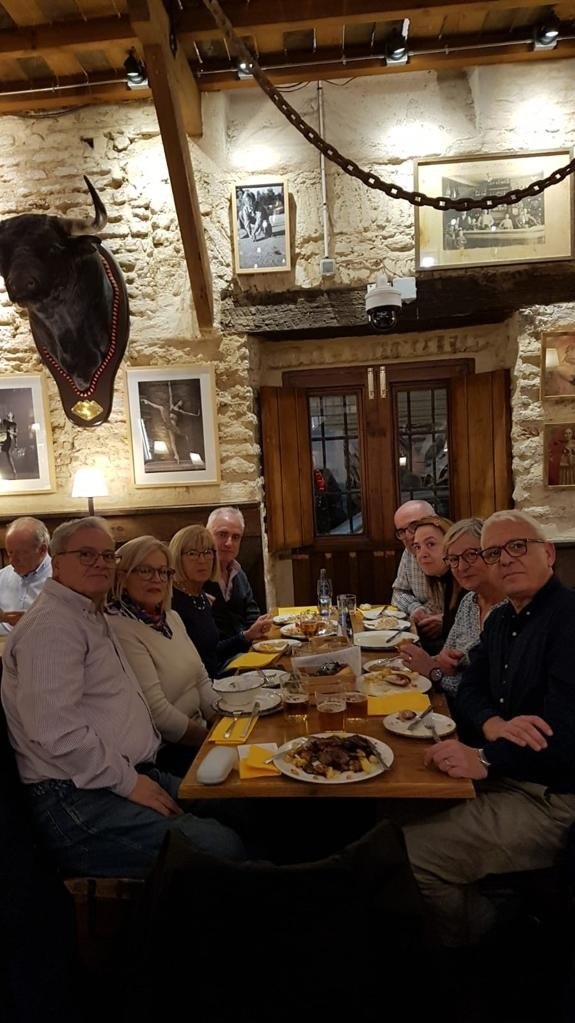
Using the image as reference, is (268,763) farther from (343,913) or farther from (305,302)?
(305,302)

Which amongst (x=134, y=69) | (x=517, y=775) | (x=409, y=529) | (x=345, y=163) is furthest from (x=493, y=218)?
(x=517, y=775)

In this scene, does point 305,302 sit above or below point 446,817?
above

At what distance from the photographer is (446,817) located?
71.9 inches

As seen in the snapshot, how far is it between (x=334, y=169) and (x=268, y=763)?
14.0 feet

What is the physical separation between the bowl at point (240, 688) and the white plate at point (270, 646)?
43 cm

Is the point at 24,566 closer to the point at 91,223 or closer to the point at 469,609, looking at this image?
the point at 91,223

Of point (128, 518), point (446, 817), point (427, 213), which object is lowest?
point (446, 817)

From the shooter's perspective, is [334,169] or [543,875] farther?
[334,169]

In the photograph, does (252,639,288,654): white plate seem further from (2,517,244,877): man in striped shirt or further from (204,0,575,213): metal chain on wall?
(204,0,575,213): metal chain on wall

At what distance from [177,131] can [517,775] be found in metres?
4.00

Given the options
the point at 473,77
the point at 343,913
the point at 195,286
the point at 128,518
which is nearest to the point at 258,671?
the point at 343,913

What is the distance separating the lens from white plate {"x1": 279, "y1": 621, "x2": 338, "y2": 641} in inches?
119

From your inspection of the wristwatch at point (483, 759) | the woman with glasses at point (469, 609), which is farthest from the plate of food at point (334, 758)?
the woman with glasses at point (469, 609)

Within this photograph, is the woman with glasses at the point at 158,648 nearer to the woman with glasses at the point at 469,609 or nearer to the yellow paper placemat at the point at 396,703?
the yellow paper placemat at the point at 396,703
